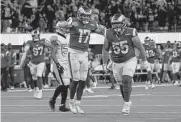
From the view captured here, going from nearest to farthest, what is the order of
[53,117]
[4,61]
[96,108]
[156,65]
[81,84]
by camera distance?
[53,117]
[81,84]
[96,108]
[4,61]
[156,65]

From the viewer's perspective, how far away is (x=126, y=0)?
33094 millimetres

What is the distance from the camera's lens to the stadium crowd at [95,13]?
31.5 m

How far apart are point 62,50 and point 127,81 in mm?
2317

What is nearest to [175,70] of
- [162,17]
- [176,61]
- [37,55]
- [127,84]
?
[176,61]

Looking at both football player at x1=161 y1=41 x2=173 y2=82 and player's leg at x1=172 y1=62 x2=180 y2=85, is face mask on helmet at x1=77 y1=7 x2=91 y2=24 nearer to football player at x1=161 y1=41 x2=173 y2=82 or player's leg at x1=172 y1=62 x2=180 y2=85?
player's leg at x1=172 y1=62 x2=180 y2=85

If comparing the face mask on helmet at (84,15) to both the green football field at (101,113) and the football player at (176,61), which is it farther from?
the football player at (176,61)

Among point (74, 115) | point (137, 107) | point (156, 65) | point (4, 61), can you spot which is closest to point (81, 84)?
point (74, 115)

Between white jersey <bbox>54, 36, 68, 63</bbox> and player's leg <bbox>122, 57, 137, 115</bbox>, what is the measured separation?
194cm

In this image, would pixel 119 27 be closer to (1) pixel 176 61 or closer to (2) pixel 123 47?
(2) pixel 123 47

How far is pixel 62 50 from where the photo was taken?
15266mm

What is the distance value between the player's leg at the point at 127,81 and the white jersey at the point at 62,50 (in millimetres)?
1943

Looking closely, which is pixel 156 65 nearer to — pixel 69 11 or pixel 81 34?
pixel 69 11

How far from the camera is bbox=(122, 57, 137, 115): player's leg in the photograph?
1329 centimetres

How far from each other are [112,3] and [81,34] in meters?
18.6
